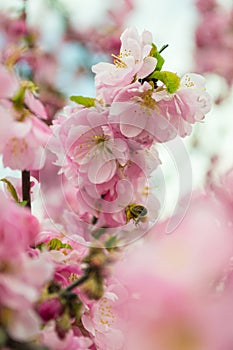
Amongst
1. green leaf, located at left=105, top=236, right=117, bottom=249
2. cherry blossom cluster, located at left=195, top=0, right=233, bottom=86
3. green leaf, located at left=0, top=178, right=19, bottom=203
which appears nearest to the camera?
green leaf, located at left=105, top=236, right=117, bottom=249

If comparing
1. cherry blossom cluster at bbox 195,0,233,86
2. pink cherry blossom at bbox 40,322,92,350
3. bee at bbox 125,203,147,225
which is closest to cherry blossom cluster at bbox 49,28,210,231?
bee at bbox 125,203,147,225

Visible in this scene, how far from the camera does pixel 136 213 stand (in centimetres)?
86

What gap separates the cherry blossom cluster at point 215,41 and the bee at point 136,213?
265 centimetres

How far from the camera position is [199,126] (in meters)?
2.17

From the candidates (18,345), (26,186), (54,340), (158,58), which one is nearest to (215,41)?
(158,58)

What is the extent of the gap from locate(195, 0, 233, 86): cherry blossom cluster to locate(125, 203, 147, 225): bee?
2.65 metres

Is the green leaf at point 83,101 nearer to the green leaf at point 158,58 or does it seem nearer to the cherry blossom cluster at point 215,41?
the green leaf at point 158,58

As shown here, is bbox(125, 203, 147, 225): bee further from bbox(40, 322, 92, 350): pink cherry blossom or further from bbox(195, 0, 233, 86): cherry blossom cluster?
bbox(195, 0, 233, 86): cherry blossom cluster

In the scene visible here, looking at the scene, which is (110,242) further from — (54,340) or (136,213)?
(136,213)

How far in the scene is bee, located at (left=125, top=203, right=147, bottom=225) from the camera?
855 millimetres

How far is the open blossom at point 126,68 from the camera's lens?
851 mm

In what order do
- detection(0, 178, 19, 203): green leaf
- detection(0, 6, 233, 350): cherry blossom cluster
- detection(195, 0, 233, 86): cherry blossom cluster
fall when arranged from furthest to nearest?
1. detection(195, 0, 233, 86): cherry blossom cluster
2. detection(0, 178, 19, 203): green leaf
3. detection(0, 6, 233, 350): cherry blossom cluster

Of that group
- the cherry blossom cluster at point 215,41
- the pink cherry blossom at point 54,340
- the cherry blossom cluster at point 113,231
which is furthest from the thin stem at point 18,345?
the cherry blossom cluster at point 215,41

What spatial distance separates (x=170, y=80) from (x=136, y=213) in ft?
0.56
